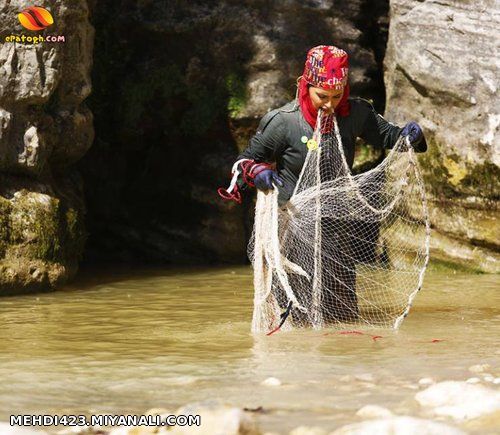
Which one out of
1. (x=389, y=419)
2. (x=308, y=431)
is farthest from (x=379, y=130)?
(x=389, y=419)

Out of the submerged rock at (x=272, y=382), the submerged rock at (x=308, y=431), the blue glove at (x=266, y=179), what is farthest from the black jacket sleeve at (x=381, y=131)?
the submerged rock at (x=308, y=431)

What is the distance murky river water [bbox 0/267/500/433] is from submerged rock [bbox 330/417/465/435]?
1.22 ft

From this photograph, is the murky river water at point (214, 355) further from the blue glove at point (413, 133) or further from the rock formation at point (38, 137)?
the blue glove at point (413, 133)

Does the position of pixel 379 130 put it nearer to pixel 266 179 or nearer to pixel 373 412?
pixel 266 179

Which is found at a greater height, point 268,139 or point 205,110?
point 205,110

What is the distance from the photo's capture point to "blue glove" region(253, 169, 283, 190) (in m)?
6.56

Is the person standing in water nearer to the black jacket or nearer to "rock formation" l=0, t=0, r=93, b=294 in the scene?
the black jacket

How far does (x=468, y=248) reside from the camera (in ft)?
32.4

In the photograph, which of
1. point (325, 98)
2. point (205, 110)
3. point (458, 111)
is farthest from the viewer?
point (205, 110)

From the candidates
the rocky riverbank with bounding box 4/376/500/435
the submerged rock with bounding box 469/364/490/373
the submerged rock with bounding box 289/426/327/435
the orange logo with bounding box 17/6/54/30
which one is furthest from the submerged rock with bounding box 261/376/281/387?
the orange logo with bounding box 17/6/54/30

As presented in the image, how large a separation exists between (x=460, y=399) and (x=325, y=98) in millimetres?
2951

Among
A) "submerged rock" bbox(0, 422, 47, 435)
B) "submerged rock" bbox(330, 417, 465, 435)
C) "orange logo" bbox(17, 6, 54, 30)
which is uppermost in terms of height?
"orange logo" bbox(17, 6, 54, 30)

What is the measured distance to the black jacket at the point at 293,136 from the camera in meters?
6.89

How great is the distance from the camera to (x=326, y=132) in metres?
6.91
